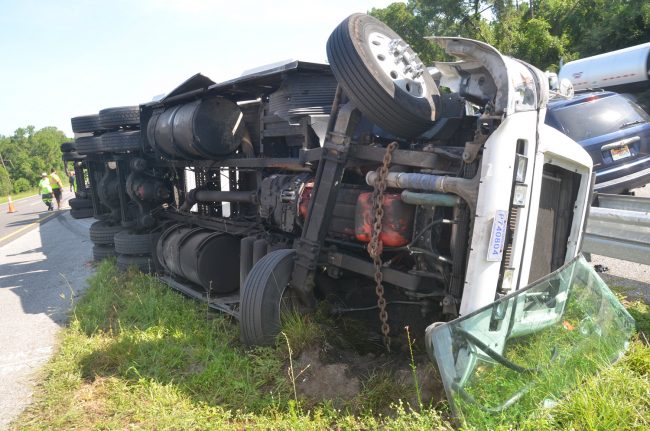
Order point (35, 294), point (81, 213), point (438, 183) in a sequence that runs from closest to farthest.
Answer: point (438, 183) → point (35, 294) → point (81, 213)

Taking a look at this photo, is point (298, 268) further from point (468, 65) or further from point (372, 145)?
point (468, 65)

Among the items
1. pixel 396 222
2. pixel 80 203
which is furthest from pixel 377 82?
pixel 80 203

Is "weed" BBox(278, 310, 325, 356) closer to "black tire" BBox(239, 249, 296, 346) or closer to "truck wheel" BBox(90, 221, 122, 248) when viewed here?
"black tire" BBox(239, 249, 296, 346)

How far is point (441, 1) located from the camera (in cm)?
2544

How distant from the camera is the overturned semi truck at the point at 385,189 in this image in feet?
8.64

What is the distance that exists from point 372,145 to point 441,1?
980 inches

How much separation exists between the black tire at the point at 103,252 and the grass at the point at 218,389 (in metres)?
3.22

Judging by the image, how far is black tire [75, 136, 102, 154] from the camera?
772 cm

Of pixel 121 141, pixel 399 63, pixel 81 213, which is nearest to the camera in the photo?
pixel 399 63

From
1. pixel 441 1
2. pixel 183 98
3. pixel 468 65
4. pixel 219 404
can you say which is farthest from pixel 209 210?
pixel 441 1

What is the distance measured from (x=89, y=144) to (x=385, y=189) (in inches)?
248

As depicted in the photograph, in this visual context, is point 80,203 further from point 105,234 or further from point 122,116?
point 122,116

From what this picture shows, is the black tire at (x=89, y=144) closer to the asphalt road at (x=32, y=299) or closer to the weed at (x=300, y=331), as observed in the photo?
the asphalt road at (x=32, y=299)

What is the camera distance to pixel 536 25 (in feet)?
65.1
